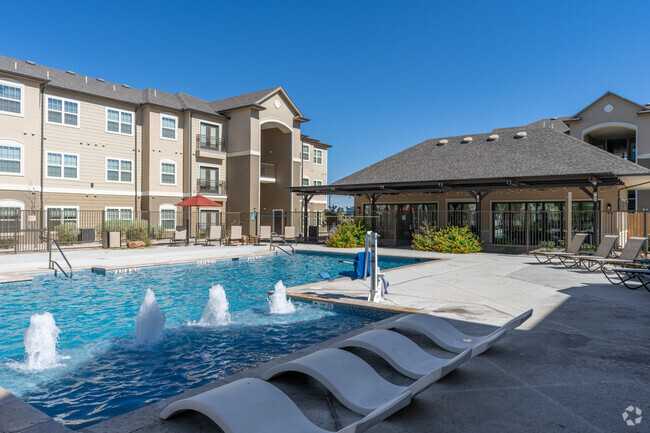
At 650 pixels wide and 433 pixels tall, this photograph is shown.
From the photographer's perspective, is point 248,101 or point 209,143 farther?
point 248,101

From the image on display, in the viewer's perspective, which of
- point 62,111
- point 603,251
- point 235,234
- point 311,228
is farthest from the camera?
point 311,228

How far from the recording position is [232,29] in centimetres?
2497

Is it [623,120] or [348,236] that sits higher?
[623,120]

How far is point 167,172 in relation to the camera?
27.8m

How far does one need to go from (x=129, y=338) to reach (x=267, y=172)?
88.5 ft

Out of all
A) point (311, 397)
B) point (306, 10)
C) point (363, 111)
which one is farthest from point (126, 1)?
point (311, 397)

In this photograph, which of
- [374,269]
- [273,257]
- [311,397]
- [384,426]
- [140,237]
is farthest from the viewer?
[140,237]

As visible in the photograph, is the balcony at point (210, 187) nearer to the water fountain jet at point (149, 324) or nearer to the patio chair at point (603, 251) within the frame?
the patio chair at point (603, 251)

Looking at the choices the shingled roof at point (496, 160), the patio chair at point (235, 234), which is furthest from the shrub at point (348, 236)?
the patio chair at point (235, 234)

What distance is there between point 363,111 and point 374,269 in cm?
2422

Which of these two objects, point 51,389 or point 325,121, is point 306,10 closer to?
point 325,121

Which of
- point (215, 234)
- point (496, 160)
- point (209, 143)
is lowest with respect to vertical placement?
point (215, 234)

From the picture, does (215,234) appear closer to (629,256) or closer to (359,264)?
(359,264)

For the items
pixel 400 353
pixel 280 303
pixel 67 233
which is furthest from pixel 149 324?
pixel 67 233
